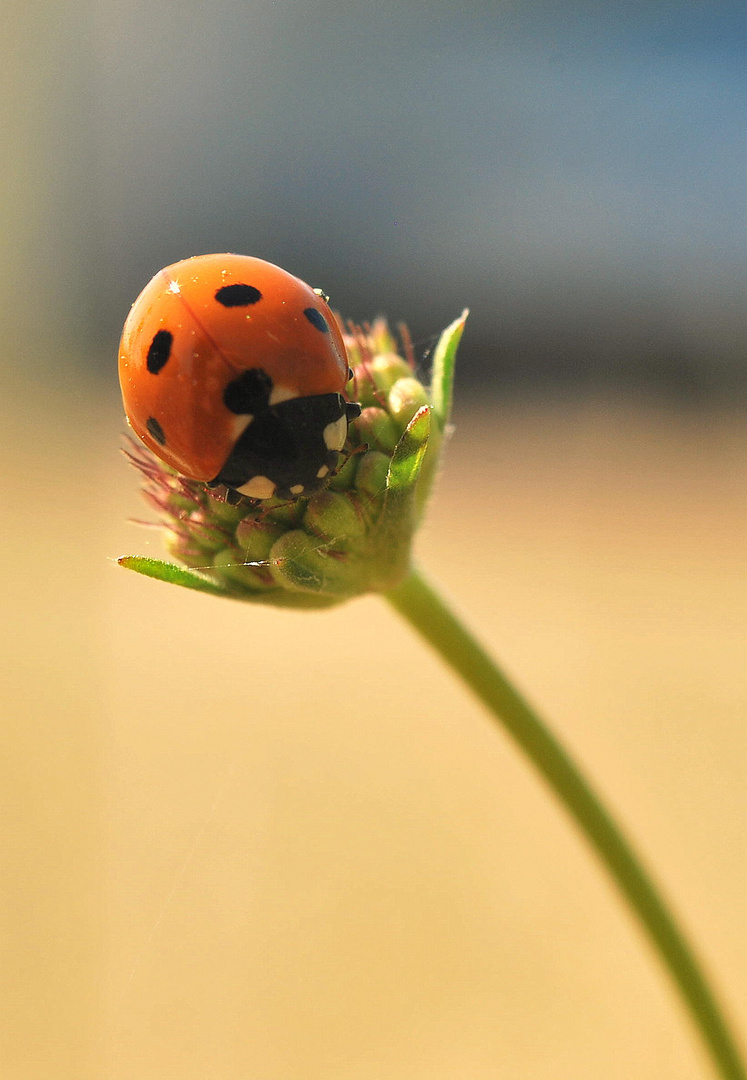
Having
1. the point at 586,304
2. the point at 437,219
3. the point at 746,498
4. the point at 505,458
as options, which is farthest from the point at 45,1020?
the point at 437,219

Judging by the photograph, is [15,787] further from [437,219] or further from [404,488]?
[437,219]

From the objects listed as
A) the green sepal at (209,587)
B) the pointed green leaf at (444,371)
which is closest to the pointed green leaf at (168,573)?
the green sepal at (209,587)

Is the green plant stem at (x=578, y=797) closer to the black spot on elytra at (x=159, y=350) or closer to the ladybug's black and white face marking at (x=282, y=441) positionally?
the ladybug's black and white face marking at (x=282, y=441)

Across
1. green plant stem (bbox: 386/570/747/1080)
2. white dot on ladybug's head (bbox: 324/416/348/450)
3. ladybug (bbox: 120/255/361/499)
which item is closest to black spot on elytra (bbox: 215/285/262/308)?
ladybug (bbox: 120/255/361/499)

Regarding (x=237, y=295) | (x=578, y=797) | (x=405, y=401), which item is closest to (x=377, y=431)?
(x=405, y=401)

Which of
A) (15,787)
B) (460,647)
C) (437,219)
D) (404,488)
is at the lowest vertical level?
(15,787)

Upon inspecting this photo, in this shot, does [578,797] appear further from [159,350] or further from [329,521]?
[159,350]

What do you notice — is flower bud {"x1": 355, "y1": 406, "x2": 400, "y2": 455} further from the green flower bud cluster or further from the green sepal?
the green sepal
